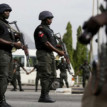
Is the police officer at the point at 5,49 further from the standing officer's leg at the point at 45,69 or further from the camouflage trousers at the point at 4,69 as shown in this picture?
the standing officer's leg at the point at 45,69

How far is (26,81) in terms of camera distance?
32156 millimetres

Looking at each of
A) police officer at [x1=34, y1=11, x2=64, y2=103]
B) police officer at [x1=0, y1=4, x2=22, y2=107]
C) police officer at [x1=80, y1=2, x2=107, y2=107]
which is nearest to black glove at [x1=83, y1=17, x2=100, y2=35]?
police officer at [x1=80, y1=2, x2=107, y2=107]

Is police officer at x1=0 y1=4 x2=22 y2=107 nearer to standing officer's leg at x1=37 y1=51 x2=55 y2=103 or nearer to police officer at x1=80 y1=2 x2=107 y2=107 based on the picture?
standing officer's leg at x1=37 y1=51 x2=55 y2=103

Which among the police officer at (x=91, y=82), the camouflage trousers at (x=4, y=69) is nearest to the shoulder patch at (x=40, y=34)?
the camouflage trousers at (x=4, y=69)

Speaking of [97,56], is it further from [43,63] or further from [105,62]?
[43,63]

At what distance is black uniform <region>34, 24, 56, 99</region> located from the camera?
9555 mm

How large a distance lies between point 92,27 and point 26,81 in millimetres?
28767

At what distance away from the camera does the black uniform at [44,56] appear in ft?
31.3

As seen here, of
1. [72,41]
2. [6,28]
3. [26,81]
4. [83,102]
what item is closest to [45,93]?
[6,28]

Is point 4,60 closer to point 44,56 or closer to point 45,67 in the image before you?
point 44,56

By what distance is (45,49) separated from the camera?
9.67 m

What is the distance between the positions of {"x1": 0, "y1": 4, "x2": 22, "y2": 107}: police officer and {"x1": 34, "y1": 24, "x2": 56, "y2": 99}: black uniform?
1.25m

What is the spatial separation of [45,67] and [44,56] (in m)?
0.22

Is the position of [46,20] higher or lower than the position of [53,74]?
higher
